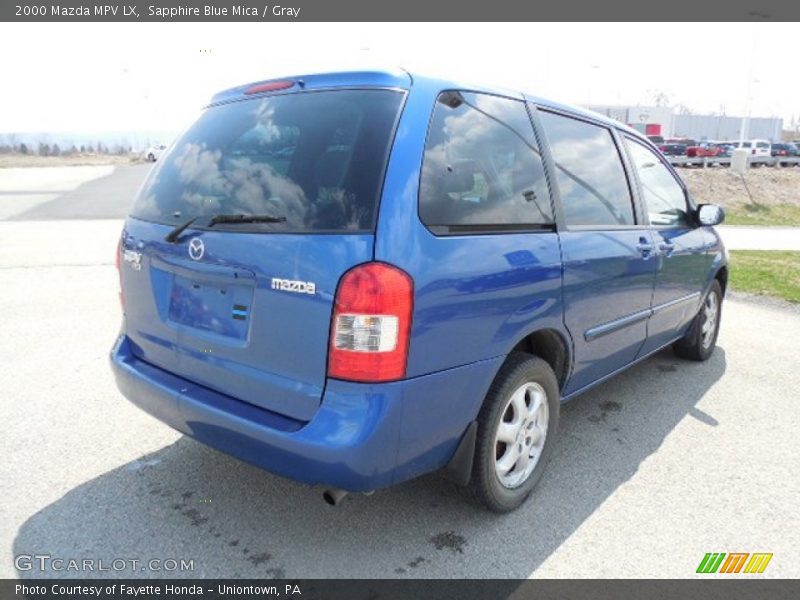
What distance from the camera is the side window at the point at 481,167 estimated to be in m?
2.36

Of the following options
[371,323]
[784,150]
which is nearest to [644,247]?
[371,323]

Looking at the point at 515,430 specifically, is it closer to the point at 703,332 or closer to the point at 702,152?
the point at 703,332

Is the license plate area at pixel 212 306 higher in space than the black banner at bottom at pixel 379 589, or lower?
higher

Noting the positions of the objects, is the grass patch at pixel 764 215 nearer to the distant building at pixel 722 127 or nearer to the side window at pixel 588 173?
the side window at pixel 588 173

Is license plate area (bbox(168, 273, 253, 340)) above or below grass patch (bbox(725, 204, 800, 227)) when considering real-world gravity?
above

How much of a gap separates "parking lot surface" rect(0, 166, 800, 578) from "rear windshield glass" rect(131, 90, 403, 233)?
1.33 m

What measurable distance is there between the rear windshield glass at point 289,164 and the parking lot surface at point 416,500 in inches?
52.3

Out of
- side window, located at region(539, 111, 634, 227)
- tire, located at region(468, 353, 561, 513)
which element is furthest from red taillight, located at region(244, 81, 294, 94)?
tire, located at region(468, 353, 561, 513)

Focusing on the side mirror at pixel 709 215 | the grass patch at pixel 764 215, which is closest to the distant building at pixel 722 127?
the grass patch at pixel 764 215

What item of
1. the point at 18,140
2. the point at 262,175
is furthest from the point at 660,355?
the point at 18,140

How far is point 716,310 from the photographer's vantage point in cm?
525

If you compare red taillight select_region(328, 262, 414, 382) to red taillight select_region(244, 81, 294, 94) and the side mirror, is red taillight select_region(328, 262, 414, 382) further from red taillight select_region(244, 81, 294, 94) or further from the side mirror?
the side mirror

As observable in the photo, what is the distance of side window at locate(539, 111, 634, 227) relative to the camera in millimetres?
3107

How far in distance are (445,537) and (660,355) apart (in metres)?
3.50
